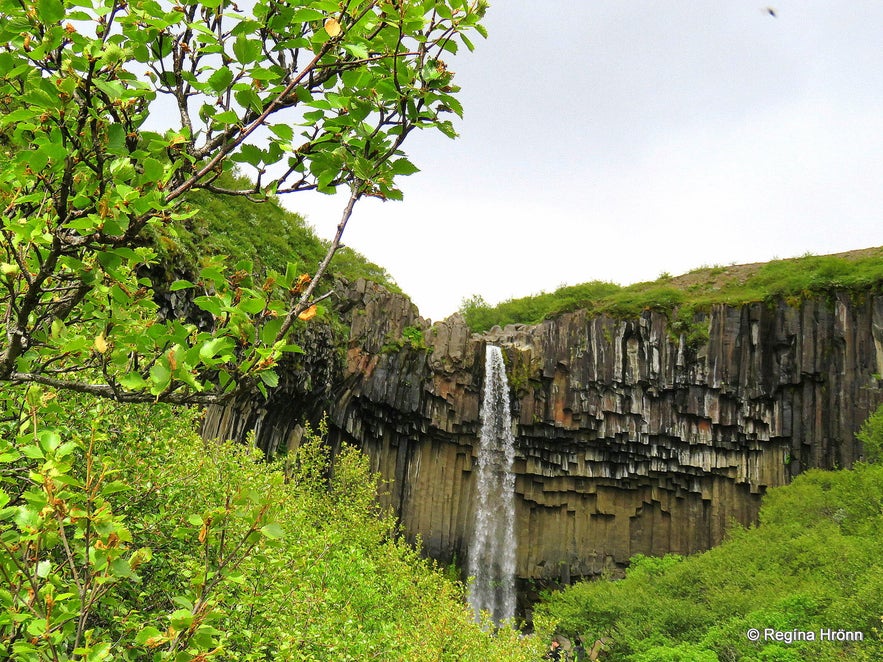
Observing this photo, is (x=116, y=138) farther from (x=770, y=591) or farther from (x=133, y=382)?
(x=770, y=591)

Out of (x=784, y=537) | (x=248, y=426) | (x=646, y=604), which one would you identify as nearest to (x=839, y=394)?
(x=784, y=537)

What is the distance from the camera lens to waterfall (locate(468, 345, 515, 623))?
109ft

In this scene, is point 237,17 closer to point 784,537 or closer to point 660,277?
point 784,537

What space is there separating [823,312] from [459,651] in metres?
27.1

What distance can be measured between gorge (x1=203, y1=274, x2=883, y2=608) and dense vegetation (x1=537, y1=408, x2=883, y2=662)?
295 cm

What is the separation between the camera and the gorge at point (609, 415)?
29891mm

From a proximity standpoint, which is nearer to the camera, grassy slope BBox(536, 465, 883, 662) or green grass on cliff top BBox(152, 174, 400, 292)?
grassy slope BBox(536, 465, 883, 662)

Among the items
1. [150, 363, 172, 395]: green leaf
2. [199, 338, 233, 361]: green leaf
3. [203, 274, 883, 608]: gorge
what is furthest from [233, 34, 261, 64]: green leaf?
[203, 274, 883, 608]: gorge

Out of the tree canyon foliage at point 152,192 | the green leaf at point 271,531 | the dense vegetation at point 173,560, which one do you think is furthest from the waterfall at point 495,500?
the green leaf at point 271,531

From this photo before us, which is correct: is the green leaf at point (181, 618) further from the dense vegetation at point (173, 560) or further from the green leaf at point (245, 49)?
the green leaf at point (245, 49)

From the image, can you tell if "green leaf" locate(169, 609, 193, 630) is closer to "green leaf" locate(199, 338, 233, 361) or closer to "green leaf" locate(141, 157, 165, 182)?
"green leaf" locate(199, 338, 233, 361)

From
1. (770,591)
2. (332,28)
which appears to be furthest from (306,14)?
(770,591)

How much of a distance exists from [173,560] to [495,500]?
28.2 m

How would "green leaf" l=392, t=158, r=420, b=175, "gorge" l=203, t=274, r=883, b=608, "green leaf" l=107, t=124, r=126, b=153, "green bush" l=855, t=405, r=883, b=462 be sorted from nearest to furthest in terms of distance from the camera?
"green leaf" l=107, t=124, r=126, b=153 < "green leaf" l=392, t=158, r=420, b=175 < "green bush" l=855, t=405, r=883, b=462 < "gorge" l=203, t=274, r=883, b=608
